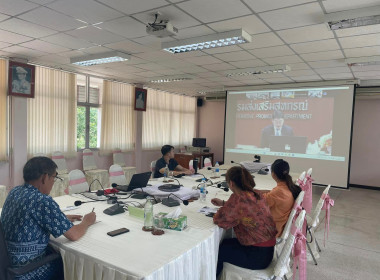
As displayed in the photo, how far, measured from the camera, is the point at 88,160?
6.31 metres

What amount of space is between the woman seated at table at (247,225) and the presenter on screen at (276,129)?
525cm

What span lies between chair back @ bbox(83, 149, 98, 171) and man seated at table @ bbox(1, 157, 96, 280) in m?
4.66

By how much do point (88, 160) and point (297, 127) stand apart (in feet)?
17.3

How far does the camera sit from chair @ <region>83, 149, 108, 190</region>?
19.8 ft

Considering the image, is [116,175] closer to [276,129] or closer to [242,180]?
[242,180]

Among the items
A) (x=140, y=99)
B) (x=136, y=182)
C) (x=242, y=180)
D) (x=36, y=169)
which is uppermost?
(x=140, y=99)

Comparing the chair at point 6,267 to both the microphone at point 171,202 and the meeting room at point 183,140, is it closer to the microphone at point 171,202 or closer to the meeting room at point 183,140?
the meeting room at point 183,140

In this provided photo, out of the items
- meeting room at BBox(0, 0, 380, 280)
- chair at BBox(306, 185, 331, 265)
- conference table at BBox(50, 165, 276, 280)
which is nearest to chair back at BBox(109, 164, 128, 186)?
meeting room at BBox(0, 0, 380, 280)

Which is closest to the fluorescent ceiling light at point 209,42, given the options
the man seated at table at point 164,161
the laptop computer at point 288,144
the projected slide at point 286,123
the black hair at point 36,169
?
the man seated at table at point 164,161

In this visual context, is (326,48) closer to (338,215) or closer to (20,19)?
(338,215)

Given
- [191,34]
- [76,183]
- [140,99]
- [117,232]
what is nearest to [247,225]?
[117,232]

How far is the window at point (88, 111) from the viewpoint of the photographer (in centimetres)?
664

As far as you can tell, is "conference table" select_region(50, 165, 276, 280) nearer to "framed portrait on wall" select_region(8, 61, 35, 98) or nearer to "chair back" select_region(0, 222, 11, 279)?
"chair back" select_region(0, 222, 11, 279)

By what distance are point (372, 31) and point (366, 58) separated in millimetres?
1330
